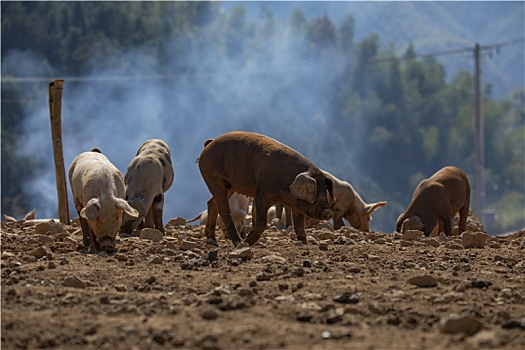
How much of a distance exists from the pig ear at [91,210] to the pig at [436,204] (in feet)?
22.3

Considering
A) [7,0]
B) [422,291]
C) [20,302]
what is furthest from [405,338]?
[7,0]

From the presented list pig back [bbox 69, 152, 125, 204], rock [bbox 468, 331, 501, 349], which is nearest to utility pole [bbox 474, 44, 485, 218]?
pig back [bbox 69, 152, 125, 204]

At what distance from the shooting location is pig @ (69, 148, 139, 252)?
11203 millimetres

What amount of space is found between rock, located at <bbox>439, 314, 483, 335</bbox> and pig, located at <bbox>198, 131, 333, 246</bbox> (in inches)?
191

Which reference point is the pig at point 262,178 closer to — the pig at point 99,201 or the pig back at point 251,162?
the pig back at point 251,162

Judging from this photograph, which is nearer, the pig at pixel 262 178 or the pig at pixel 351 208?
the pig at pixel 262 178

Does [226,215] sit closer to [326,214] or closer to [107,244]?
[326,214]

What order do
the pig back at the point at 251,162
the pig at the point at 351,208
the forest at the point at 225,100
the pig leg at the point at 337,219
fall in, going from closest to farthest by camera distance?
the pig back at the point at 251,162
the pig leg at the point at 337,219
the pig at the point at 351,208
the forest at the point at 225,100

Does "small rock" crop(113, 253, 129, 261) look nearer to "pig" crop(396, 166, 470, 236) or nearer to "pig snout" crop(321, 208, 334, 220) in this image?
"pig snout" crop(321, 208, 334, 220)

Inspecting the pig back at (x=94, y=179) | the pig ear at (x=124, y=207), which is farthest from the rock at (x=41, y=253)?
the pig back at (x=94, y=179)

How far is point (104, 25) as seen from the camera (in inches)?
2446

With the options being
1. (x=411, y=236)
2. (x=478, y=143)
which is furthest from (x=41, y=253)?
(x=478, y=143)

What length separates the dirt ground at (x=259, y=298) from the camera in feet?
21.0

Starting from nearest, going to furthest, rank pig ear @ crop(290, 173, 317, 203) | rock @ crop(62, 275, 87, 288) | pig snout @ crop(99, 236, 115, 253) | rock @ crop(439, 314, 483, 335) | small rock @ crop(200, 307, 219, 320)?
rock @ crop(439, 314, 483, 335) < small rock @ crop(200, 307, 219, 320) < rock @ crop(62, 275, 87, 288) < pig snout @ crop(99, 236, 115, 253) < pig ear @ crop(290, 173, 317, 203)
